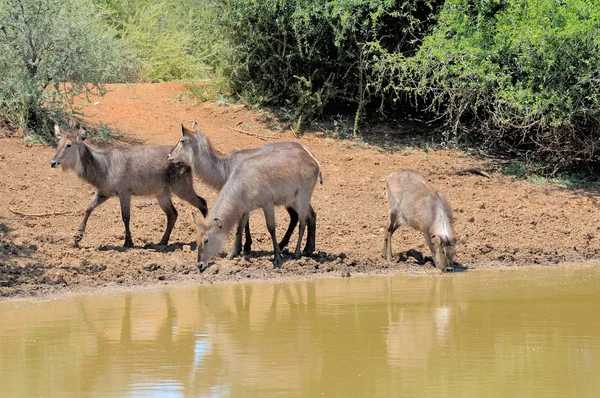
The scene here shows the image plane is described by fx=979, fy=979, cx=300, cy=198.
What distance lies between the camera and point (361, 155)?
16250mm

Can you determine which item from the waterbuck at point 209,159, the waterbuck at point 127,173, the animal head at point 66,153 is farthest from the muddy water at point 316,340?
the animal head at point 66,153

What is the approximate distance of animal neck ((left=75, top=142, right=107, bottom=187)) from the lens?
1221 centimetres

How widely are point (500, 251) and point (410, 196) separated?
4.86 ft

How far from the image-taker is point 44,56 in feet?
49.3

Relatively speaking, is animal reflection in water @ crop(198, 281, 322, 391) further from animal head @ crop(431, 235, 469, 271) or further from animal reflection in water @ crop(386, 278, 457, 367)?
animal head @ crop(431, 235, 469, 271)

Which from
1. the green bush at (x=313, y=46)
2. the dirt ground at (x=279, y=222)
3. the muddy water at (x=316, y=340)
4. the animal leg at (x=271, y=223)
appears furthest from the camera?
the green bush at (x=313, y=46)

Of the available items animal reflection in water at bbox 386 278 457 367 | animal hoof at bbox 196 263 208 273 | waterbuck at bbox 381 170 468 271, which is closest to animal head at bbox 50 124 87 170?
animal hoof at bbox 196 263 208 273

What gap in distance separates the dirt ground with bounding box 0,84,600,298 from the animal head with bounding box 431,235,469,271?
0.29m

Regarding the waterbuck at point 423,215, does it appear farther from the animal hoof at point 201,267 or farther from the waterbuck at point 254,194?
the animal hoof at point 201,267

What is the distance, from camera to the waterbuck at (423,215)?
11.4 meters

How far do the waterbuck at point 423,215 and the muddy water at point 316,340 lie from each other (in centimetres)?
55

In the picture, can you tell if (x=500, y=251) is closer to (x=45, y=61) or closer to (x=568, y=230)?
(x=568, y=230)

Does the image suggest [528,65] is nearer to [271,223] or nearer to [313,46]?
[313,46]

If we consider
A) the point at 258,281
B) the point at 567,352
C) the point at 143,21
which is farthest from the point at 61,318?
the point at 143,21
